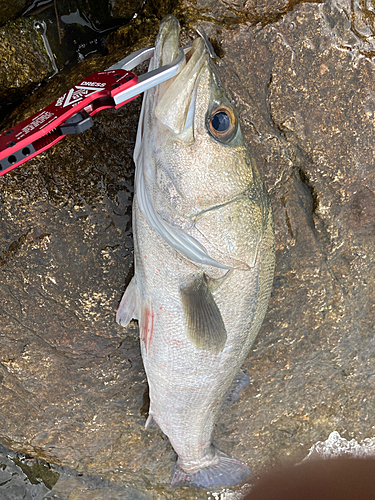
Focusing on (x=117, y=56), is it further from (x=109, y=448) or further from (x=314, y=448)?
(x=314, y=448)

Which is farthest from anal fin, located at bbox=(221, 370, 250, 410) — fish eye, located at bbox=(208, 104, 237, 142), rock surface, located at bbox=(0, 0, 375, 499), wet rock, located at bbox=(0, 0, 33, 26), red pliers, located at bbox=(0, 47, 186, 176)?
wet rock, located at bbox=(0, 0, 33, 26)

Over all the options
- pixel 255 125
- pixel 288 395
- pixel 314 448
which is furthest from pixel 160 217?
pixel 314 448

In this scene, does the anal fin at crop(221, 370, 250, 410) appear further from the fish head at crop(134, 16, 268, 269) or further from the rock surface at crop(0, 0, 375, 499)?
the fish head at crop(134, 16, 268, 269)

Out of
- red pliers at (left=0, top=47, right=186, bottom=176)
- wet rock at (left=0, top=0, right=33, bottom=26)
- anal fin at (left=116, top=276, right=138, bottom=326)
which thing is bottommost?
anal fin at (left=116, top=276, right=138, bottom=326)

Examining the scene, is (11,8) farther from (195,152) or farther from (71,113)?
(195,152)

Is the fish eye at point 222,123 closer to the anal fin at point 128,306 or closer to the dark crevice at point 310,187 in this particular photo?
the dark crevice at point 310,187

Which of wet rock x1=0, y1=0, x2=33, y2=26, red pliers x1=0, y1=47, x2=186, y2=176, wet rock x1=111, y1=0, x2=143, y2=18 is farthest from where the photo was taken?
wet rock x1=111, y1=0, x2=143, y2=18
